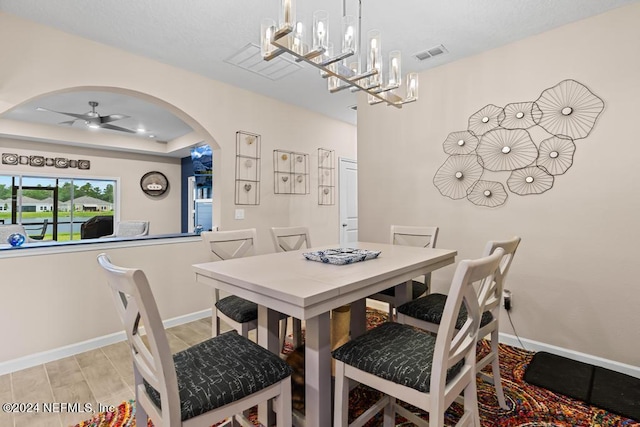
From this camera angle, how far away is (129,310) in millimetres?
1036

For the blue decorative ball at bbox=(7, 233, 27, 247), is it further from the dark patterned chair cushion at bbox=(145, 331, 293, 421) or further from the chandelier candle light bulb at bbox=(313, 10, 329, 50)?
the chandelier candle light bulb at bbox=(313, 10, 329, 50)

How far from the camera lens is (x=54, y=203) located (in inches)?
222

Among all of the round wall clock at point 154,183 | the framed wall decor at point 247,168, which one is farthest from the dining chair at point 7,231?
the round wall clock at point 154,183

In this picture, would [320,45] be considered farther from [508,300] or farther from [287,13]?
[508,300]

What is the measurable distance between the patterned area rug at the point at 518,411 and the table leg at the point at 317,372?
51 centimetres

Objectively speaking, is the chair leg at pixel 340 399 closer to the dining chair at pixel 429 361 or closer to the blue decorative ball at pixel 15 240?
the dining chair at pixel 429 361

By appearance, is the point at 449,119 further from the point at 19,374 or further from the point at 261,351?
the point at 19,374

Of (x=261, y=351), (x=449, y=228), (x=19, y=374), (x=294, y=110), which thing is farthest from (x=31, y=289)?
(x=449, y=228)

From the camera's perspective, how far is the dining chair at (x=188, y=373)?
0.93 meters

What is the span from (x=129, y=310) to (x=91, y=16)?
2321mm

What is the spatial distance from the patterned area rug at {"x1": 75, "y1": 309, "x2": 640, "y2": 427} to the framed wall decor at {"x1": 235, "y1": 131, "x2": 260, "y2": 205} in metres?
2.24

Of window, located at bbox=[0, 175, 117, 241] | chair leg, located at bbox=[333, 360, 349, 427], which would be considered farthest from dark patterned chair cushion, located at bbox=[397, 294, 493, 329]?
window, located at bbox=[0, 175, 117, 241]

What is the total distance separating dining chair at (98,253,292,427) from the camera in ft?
3.07

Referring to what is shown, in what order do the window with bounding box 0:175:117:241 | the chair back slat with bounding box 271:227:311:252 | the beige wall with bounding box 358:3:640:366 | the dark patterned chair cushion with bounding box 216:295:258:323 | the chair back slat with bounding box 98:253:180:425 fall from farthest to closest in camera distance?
the window with bounding box 0:175:117:241
the chair back slat with bounding box 271:227:311:252
the beige wall with bounding box 358:3:640:366
the dark patterned chair cushion with bounding box 216:295:258:323
the chair back slat with bounding box 98:253:180:425
